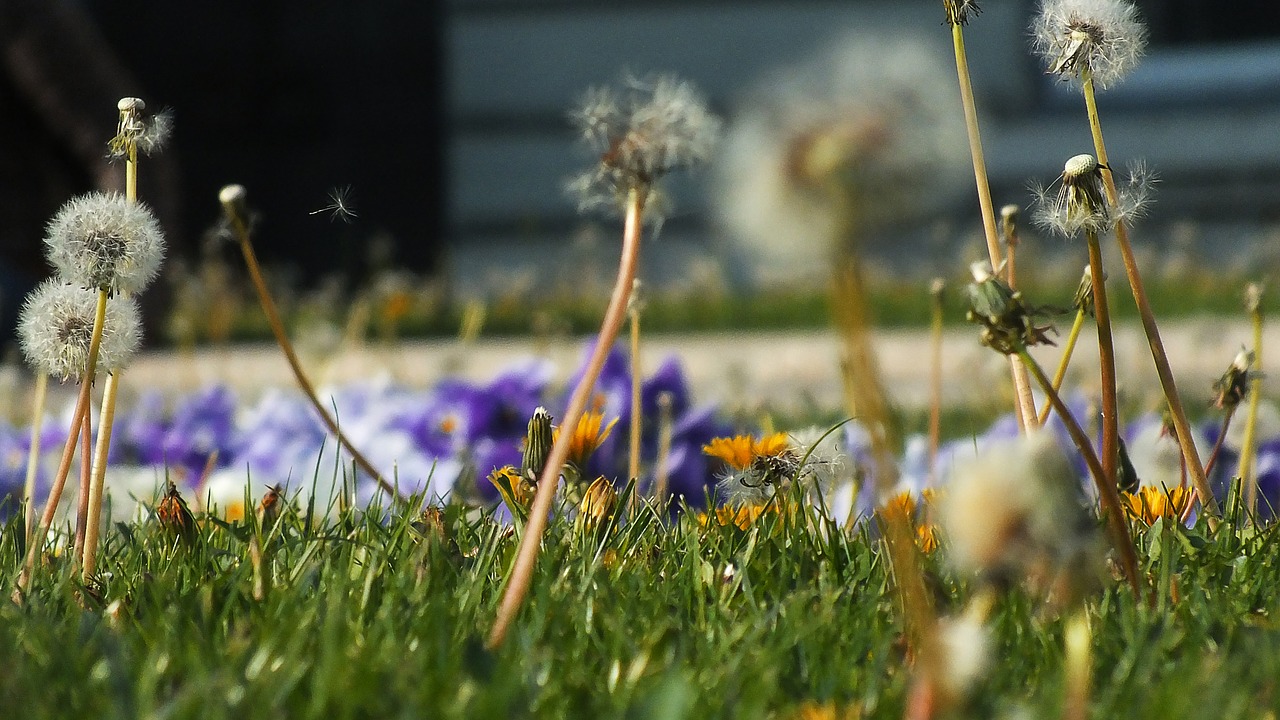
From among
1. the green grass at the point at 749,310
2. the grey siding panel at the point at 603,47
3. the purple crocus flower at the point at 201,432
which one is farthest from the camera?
the grey siding panel at the point at 603,47

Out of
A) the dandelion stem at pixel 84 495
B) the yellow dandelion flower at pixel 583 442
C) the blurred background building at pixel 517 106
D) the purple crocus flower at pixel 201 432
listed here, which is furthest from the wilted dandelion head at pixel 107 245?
the blurred background building at pixel 517 106

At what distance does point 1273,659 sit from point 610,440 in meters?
1.16

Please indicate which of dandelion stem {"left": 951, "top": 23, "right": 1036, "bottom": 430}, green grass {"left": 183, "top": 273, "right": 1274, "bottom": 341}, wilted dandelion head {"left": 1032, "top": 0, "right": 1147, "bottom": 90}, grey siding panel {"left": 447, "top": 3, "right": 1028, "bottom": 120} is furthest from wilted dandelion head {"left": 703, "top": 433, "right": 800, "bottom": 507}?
grey siding panel {"left": 447, "top": 3, "right": 1028, "bottom": 120}

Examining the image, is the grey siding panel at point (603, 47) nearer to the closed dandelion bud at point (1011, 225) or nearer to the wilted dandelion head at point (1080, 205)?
the closed dandelion bud at point (1011, 225)

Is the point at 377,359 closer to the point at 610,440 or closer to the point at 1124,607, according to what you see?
the point at 610,440

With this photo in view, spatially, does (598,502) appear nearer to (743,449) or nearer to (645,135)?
(743,449)

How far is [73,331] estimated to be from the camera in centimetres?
133

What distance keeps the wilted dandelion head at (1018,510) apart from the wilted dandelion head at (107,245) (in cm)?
70

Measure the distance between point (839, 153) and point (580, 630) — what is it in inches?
19.2

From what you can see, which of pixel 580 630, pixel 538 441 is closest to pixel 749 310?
pixel 538 441

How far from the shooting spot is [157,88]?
9.62 m

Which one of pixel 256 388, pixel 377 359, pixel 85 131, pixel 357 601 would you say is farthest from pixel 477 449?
pixel 85 131

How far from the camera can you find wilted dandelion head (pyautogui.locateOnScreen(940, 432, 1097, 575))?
0.86 m

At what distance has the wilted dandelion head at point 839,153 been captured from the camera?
803mm
